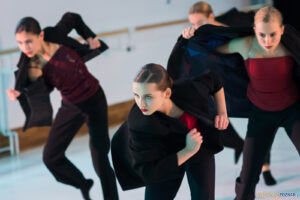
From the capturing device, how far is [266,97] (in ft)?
12.8

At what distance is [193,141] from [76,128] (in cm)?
152

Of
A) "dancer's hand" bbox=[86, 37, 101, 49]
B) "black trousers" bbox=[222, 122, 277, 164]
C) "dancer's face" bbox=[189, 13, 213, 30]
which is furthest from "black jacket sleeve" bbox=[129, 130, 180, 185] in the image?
"dancer's face" bbox=[189, 13, 213, 30]

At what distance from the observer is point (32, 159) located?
5.83 metres

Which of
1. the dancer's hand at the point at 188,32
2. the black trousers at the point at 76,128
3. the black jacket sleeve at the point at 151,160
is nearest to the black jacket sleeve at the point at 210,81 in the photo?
the black jacket sleeve at the point at 151,160

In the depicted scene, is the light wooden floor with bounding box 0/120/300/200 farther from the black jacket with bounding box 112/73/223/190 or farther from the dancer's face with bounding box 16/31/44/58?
the black jacket with bounding box 112/73/223/190

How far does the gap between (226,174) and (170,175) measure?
1.93 metres

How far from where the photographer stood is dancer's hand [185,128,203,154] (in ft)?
10.2

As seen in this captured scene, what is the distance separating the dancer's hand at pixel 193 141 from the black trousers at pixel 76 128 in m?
1.34

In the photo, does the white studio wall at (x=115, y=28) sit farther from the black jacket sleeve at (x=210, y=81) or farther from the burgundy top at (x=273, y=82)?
the black jacket sleeve at (x=210, y=81)

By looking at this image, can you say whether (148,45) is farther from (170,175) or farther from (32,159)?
(170,175)

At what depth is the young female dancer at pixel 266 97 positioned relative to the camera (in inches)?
150

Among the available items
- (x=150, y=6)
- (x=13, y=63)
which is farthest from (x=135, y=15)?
(x=13, y=63)

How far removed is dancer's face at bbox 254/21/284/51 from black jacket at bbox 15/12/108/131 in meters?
1.37

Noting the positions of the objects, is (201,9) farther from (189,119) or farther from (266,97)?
(189,119)
